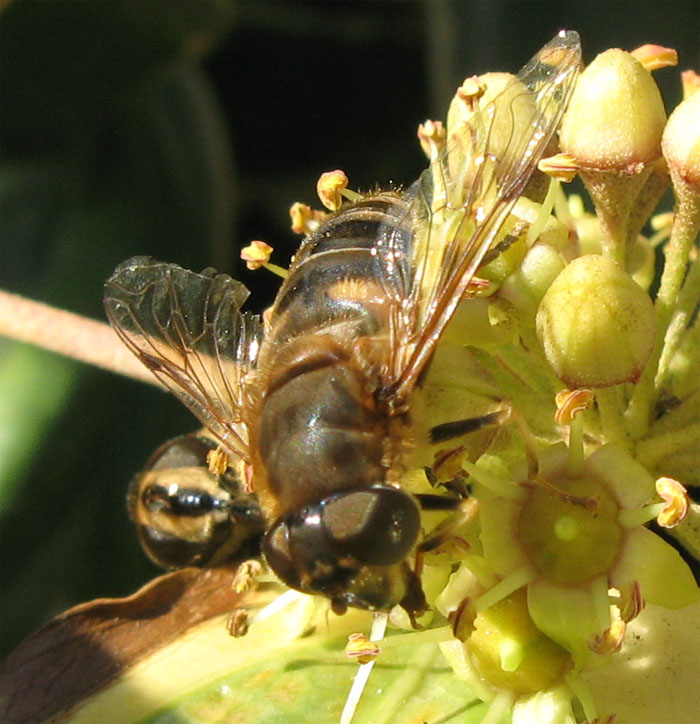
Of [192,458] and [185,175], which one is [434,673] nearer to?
[192,458]

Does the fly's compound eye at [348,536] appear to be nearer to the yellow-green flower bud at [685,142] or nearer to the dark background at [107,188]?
the yellow-green flower bud at [685,142]

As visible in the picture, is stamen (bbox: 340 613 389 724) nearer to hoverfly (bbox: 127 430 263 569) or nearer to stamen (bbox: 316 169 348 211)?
hoverfly (bbox: 127 430 263 569)

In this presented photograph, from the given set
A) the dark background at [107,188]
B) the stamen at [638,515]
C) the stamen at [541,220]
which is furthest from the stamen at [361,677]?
the dark background at [107,188]

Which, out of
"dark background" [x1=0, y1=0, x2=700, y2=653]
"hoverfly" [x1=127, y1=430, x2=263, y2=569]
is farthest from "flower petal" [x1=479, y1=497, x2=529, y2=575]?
"dark background" [x1=0, y1=0, x2=700, y2=653]

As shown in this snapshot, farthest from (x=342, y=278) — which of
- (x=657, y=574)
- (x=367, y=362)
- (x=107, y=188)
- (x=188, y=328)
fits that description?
(x=107, y=188)

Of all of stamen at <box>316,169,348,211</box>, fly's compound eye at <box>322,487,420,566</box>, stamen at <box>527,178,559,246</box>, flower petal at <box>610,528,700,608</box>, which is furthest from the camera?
stamen at <box>316,169,348,211</box>

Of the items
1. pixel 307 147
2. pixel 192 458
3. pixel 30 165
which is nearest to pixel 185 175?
pixel 30 165
